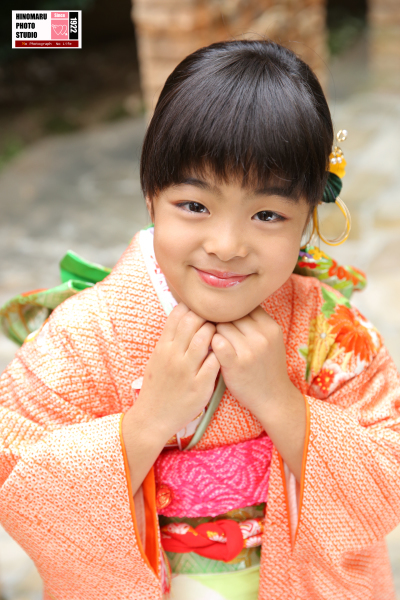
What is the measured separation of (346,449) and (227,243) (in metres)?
0.45

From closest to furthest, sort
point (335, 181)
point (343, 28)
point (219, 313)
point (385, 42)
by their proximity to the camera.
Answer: point (219, 313), point (335, 181), point (385, 42), point (343, 28)

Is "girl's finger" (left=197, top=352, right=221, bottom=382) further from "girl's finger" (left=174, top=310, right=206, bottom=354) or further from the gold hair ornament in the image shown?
the gold hair ornament

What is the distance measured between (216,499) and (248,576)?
7.8 inches

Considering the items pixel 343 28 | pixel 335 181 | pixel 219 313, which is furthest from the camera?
pixel 343 28

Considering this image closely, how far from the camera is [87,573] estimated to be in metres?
1.24

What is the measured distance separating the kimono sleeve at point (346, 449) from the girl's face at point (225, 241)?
9.3 inches

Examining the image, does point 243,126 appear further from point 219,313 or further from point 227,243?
point 219,313

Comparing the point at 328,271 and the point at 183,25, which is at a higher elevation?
the point at 183,25

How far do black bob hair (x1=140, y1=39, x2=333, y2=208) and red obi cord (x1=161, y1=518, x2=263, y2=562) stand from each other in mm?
654

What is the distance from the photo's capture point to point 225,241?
103 cm

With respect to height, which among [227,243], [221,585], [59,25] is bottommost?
[221,585]

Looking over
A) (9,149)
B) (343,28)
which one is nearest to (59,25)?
(9,149)

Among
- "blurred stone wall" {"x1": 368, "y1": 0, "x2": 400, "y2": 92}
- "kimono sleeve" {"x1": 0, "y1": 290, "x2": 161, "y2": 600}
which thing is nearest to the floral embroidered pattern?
"kimono sleeve" {"x1": 0, "y1": 290, "x2": 161, "y2": 600}

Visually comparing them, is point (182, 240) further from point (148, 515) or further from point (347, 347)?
point (148, 515)
